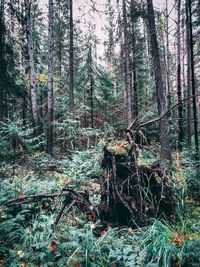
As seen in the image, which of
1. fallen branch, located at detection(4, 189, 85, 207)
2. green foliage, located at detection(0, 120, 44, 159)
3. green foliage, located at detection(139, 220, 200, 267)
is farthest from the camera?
green foliage, located at detection(0, 120, 44, 159)

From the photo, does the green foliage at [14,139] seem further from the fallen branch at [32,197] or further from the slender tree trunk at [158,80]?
the slender tree trunk at [158,80]

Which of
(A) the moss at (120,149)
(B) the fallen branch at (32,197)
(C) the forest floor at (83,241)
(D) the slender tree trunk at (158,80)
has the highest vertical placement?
(D) the slender tree trunk at (158,80)

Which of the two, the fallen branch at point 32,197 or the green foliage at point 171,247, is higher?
the fallen branch at point 32,197

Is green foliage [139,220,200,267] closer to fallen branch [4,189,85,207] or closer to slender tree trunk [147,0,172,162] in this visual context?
fallen branch [4,189,85,207]

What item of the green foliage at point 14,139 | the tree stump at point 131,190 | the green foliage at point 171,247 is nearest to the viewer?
the green foliage at point 171,247

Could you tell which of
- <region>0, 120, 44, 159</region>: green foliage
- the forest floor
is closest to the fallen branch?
the forest floor

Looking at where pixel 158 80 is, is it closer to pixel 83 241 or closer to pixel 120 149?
pixel 120 149

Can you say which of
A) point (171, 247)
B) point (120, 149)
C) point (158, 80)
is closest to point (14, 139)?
point (120, 149)

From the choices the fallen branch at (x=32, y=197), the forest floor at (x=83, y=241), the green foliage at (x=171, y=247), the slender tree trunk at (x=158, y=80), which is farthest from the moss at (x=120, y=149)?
the slender tree trunk at (x=158, y=80)

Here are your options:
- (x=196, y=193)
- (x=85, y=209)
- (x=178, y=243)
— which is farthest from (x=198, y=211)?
(x=85, y=209)

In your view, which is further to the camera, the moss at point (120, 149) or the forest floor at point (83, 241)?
the moss at point (120, 149)

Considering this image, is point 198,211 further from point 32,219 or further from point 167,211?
point 32,219

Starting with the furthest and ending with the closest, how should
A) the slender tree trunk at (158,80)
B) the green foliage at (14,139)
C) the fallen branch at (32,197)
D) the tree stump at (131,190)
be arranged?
the slender tree trunk at (158,80), the green foliage at (14,139), the tree stump at (131,190), the fallen branch at (32,197)

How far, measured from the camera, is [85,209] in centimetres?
418
